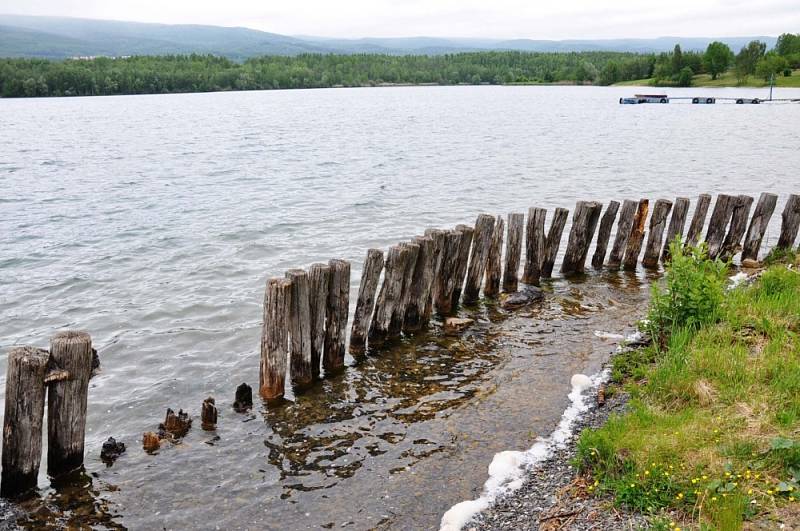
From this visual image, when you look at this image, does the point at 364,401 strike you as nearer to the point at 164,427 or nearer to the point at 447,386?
the point at 447,386

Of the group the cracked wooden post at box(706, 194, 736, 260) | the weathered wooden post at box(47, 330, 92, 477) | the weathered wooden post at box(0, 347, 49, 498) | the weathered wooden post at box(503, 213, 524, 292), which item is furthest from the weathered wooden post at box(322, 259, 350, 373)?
the cracked wooden post at box(706, 194, 736, 260)

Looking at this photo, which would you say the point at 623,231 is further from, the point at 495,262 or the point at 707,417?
the point at 707,417

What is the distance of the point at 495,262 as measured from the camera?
14.2m

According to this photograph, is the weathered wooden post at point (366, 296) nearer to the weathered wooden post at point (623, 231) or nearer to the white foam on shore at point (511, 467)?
the white foam on shore at point (511, 467)

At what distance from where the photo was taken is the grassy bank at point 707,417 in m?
5.81

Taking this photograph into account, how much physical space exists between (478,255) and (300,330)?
4907 millimetres

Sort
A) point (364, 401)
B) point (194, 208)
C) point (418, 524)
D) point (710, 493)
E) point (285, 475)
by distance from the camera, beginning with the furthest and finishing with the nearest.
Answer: point (194, 208) → point (364, 401) → point (285, 475) → point (418, 524) → point (710, 493)

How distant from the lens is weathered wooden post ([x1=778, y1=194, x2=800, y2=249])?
53.7 feet

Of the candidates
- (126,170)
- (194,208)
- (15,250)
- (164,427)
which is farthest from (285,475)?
(126,170)

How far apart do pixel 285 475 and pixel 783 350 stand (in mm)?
6649

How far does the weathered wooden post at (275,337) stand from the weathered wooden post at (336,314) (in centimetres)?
96

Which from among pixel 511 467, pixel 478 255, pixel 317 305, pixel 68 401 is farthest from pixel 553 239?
pixel 68 401

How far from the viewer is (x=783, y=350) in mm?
8594

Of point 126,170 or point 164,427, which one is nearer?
point 164,427
